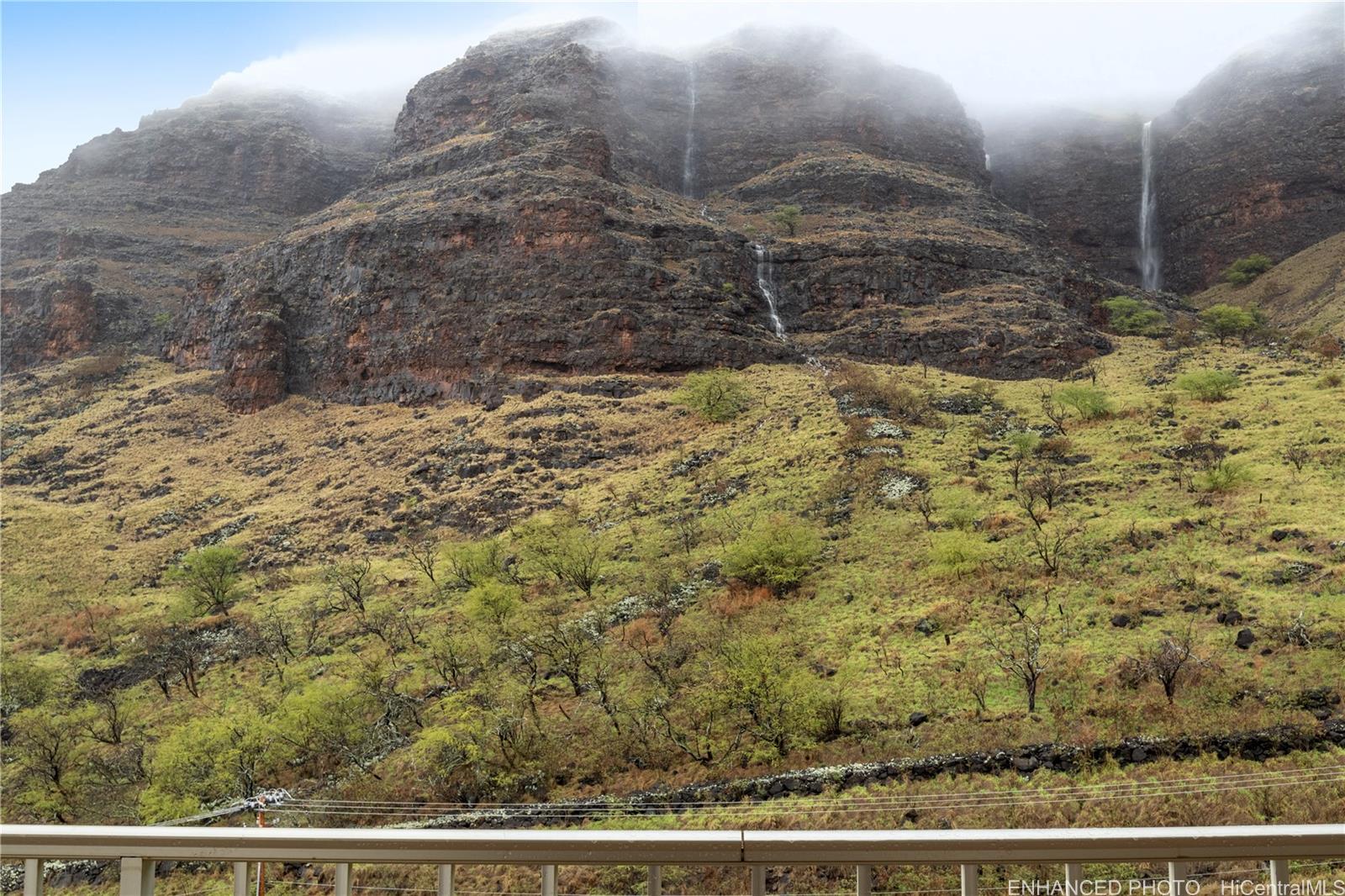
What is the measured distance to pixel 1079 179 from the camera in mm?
100625

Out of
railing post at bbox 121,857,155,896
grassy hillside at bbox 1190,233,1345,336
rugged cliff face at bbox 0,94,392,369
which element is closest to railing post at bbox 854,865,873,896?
railing post at bbox 121,857,155,896

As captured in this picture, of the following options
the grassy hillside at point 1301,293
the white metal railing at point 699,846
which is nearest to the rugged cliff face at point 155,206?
the white metal railing at point 699,846

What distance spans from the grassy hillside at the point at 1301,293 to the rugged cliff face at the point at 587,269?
42.8ft

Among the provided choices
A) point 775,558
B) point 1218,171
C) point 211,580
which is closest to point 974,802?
point 775,558

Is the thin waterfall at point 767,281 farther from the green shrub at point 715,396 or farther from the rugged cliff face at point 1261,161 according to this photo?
the rugged cliff face at point 1261,161

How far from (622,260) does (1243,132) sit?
7371 cm

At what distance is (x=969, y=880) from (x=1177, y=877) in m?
0.88

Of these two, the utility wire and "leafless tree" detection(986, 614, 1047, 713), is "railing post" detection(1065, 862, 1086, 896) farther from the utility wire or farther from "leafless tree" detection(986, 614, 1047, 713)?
"leafless tree" detection(986, 614, 1047, 713)

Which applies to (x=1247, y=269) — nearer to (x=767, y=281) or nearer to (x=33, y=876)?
(x=767, y=281)

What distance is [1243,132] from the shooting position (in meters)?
87.8

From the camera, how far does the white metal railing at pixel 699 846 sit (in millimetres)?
3195

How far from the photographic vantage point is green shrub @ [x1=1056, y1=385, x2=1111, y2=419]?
38.9 m

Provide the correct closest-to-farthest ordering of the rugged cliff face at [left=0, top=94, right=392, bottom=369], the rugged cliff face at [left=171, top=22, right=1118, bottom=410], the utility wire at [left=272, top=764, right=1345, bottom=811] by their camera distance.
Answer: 1. the utility wire at [left=272, top=764, right=1345, bottom=811]
2. the rugged cliff face at [left=171, top=22, right=1118, bottom=410]
3. the rugged cliff face at [left=0, top=94, right=392, bottom=369]

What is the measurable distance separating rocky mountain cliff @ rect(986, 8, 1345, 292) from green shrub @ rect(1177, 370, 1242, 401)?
54375 millimetres
